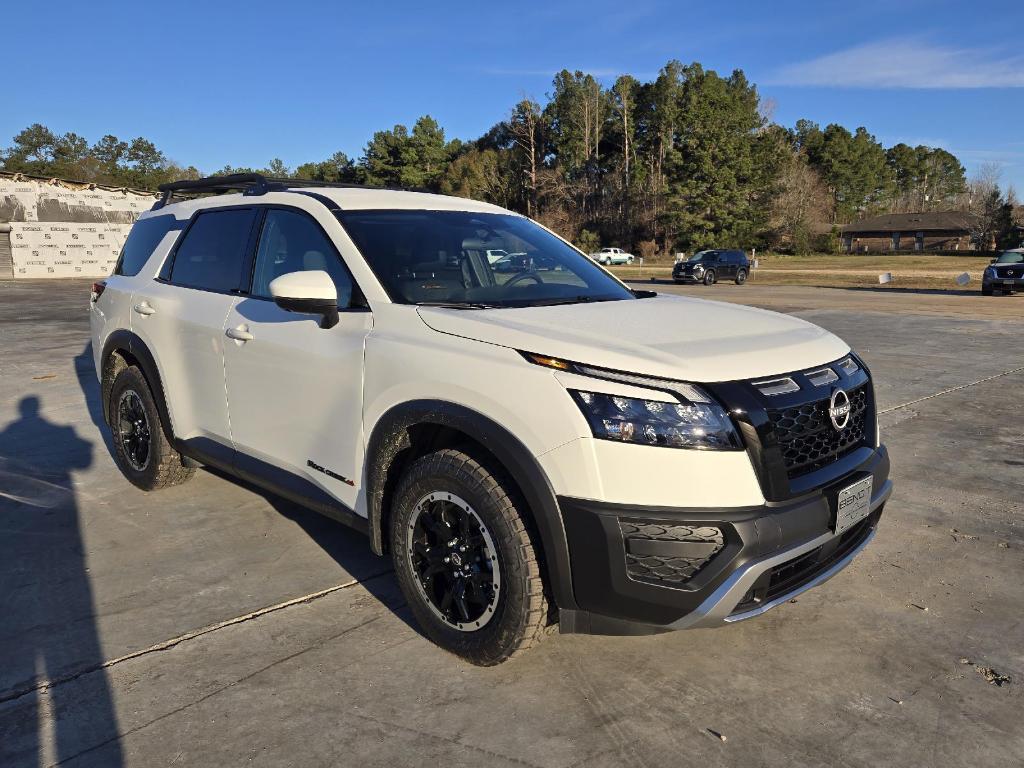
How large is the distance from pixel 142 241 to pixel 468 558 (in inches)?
143

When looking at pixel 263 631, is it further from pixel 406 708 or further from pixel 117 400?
pixel 117 400

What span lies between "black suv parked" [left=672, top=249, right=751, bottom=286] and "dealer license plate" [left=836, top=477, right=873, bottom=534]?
33.2 meters

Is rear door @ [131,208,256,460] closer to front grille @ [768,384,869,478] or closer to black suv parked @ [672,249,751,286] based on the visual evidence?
front grille @ [768,384,869,478]

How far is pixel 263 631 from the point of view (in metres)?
3.06

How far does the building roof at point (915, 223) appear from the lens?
286ft

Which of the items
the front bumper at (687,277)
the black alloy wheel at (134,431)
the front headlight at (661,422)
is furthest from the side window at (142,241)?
the front bumper at (687,277)

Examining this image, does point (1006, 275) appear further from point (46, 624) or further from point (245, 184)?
point (46, 624)

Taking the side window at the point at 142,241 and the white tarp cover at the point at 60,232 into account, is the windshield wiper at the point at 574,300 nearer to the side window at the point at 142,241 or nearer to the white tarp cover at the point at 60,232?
the side window at the point at 142,241

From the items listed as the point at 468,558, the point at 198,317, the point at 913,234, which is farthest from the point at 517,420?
the point at 913,234

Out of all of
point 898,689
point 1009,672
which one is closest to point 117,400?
point 898,689

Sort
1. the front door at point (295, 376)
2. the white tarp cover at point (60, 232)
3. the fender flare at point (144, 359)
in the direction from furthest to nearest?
the white tarp cover at point (60, 232) < the fender flare at point (144, 359) < the front door at point (295, 376)

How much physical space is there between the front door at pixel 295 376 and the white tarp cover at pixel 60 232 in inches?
1192

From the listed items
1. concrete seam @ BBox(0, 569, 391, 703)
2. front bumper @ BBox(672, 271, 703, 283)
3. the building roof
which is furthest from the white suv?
the building roof

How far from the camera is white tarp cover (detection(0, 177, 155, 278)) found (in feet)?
99.5
